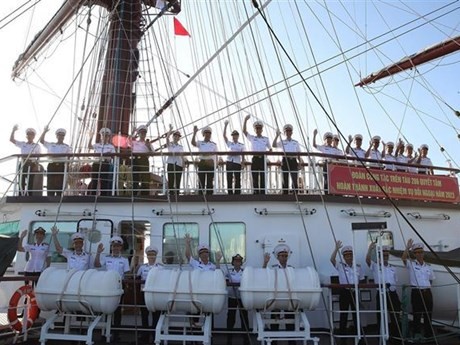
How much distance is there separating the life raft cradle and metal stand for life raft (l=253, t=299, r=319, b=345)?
11.6 ft

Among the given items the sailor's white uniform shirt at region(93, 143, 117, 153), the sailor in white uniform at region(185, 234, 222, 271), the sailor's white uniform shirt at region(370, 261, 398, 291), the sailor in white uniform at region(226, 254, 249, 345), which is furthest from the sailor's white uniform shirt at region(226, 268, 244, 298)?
the sailor's white uniform shirt at region(93, 143, 117, 153)

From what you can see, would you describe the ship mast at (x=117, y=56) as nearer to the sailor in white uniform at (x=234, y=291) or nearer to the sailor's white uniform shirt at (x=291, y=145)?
the sailor's white uniform shirt at (x=291, y=145)

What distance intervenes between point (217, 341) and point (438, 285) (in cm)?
385

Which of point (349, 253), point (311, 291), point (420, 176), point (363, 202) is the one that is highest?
point (420, 176)

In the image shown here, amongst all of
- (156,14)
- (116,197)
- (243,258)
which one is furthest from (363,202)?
(156,14)

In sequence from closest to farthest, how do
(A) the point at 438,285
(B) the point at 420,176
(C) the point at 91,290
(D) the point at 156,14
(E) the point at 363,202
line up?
(C) the point at 91,290 < (A) the point at 438,285 < (E) the point at 363,202 < (B) the point at 420,176 < (D) the point at 156,14

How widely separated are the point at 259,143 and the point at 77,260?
429 centimetres

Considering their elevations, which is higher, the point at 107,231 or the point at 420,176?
the point at 420,176

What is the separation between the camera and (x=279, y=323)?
22.9 feet

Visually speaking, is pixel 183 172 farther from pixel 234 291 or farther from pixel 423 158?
pixel 423 158

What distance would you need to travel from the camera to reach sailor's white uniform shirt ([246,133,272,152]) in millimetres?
10000

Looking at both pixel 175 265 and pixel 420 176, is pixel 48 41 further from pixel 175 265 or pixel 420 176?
pixel 420 176

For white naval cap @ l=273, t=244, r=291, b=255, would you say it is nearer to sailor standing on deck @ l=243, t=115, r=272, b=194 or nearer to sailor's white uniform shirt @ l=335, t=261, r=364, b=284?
sailor's white uniform shirt @ l=335, t=261, r=364, b=284

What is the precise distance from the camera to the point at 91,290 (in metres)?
6.87
